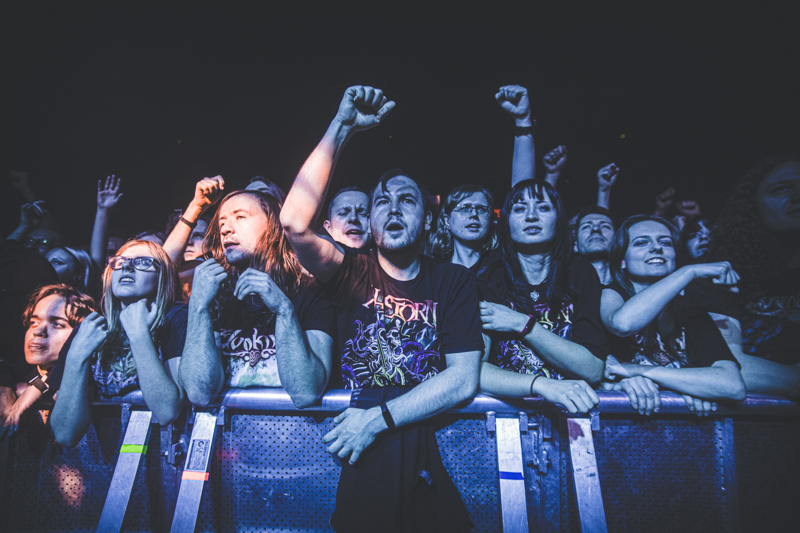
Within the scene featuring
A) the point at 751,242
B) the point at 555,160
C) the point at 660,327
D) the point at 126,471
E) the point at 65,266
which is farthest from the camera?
the point at 555,160

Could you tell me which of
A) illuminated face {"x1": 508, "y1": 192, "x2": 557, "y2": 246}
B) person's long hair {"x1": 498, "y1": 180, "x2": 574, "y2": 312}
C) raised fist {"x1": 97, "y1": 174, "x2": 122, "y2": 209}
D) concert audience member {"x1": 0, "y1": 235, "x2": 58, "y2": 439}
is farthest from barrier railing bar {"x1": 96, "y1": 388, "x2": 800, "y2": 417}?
raised fist {"x1": 97, "y1": 174, "x2": 122, "y2": 209}

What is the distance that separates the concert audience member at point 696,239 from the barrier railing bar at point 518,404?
2321mm

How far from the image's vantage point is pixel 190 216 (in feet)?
9.86

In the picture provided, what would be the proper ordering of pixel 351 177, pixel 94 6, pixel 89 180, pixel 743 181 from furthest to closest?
pixel 89 180 < pixel 351 177 < pixel 94 6 < pixel 743 181

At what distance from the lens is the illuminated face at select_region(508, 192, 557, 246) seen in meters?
2.15

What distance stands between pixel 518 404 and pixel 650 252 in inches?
55.7

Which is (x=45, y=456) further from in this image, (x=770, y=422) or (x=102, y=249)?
(x=770, y=422)

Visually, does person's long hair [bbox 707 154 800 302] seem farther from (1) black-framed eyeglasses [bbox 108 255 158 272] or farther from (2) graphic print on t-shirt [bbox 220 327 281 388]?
(1) black-framed eyeglasses [bbox 108 255 158 272]

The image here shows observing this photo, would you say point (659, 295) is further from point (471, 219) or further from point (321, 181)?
point (321, 181)

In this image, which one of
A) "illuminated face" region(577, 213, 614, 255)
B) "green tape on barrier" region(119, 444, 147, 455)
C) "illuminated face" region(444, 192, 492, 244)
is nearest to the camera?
"green tape on barrier" region(119, 444, 147, 455)

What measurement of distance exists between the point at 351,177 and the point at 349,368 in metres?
3.01

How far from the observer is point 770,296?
2.27m

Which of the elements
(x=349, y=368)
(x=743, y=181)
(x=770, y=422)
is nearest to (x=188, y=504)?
(x=349, y=368)

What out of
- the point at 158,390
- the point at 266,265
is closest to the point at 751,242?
the point at 266,265
